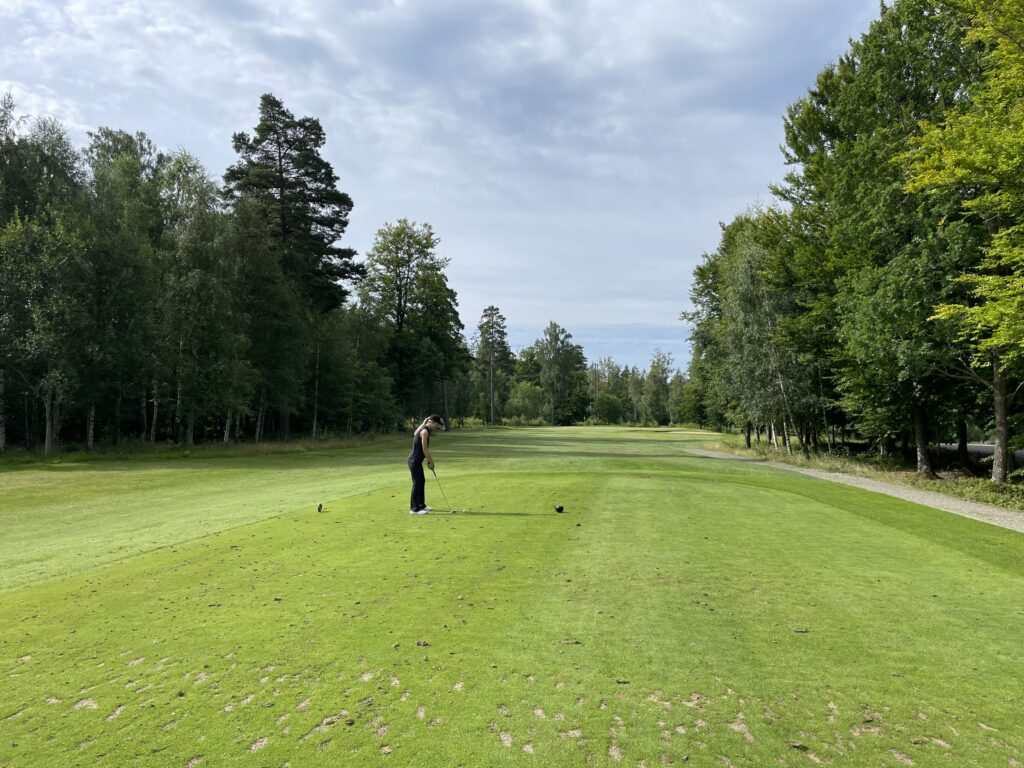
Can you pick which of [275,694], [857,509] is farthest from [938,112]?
[275,694]

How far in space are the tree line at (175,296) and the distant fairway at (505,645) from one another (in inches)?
972

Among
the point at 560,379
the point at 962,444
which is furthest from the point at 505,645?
the point at 560,379

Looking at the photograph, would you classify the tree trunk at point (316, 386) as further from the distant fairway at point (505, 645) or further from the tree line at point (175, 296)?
the distant fairway at point (505, 645)

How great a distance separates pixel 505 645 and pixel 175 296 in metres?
37.9

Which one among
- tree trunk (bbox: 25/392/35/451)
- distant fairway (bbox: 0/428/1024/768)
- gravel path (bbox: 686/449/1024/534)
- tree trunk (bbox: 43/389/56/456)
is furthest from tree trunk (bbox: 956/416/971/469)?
tree trunk (bbox: 25/392/35/451)

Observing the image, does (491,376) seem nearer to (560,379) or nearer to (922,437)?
(560,379)

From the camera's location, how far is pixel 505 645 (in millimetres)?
5383

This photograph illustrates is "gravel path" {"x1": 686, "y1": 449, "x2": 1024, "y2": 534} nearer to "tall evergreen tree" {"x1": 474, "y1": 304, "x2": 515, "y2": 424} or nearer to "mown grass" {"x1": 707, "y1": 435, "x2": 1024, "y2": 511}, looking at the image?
"mown grass" {"x1": 707, "y1": 435, "x2": 1024, "y2": 511}

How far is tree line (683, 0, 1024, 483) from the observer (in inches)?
708

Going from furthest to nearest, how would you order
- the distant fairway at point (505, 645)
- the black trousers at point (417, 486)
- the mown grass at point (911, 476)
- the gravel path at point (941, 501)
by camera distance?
the mown grass at point (911, 476), the gravel path at point (941, 501), the black trousers at point (417, 486), the distant fairway at point (505, 645)

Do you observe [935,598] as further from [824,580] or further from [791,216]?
[791,216]

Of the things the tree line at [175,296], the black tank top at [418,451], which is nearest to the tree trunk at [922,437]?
the black tank top at [418,451]

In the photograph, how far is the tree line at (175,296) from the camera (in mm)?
30078

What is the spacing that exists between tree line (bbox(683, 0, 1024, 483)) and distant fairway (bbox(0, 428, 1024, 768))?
13229 mm
